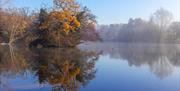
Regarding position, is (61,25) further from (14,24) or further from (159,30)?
(159,30)

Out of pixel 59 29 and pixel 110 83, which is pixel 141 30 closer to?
pixel 59 29

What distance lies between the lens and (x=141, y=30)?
78.4 m

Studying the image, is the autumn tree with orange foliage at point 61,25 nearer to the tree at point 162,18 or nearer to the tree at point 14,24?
the tree at point 14,24

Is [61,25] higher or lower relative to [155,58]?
higher

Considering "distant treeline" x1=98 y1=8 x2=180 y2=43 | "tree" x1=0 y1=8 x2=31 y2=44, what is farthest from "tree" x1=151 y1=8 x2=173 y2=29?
"tree" x1=0 y1=8 x2=31 y2=44

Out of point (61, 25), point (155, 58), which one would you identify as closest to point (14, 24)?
point (61, 25)

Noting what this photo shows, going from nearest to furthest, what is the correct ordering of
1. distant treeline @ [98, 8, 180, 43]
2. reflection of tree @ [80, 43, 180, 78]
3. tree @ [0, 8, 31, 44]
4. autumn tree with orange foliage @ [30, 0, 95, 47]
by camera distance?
reflection of tree @ [80, 43, 180, 78]
autumn tree with orange foliage @ [30, 0, 95, 47]
tree @ [0, 8, 31, 44]
distant treeline @ [98, 8, 180, 43]

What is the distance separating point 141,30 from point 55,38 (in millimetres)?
45609

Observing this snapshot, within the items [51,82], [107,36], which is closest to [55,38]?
[51,82]

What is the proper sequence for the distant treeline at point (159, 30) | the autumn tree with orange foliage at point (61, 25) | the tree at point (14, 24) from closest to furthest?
the autumn tree with orange foliage at point (61, 25) < the tree at point (14, 24) < the distant treeline at point (159, 30)

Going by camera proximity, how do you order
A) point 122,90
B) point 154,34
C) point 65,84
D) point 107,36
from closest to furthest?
point 122,90
point 65,84
point 154,34
point 107,36

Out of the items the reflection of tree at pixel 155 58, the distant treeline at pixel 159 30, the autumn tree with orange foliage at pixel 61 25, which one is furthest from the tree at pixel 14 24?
the distant treeline at pixel 159 30

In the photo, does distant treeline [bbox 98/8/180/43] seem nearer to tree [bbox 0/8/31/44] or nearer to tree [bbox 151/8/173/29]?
tree [bbox 151/8/173/29]

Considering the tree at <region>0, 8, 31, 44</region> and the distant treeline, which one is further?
the distant treeline
